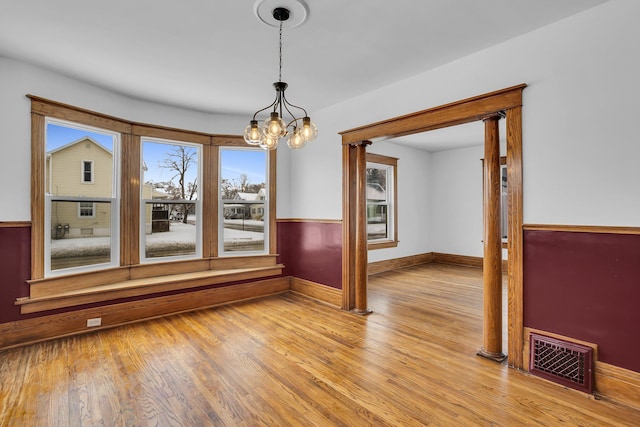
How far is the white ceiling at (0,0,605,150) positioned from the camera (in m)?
2.23

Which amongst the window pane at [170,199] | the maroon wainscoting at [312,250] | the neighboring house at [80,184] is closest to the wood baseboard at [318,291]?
the maroon wainscoting at [312,250]

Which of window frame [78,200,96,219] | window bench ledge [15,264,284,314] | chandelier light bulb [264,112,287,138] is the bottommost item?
window bench ledge [15,264,284,314]

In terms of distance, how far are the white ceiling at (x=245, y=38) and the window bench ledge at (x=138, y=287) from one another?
239 cm

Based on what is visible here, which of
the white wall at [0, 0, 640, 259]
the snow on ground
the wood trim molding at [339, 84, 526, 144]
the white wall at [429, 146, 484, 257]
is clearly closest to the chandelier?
the white wall at [0, 0, 640, 259]

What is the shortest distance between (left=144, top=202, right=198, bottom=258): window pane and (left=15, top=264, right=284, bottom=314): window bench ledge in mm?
364

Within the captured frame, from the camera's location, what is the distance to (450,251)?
7.29m

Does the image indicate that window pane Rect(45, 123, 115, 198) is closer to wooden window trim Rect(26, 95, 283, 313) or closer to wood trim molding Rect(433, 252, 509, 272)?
wooden window trim Rect(26, 95, 283, 313)

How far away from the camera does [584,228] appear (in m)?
2.27

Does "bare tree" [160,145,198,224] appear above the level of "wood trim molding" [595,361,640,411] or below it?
above

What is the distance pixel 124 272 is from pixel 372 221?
4.52 meters

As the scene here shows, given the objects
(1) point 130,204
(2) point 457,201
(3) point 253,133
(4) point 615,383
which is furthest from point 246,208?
(2) point 457,201

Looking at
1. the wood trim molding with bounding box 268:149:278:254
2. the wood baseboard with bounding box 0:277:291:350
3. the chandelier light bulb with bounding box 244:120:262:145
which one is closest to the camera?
the chandelier light bulb with bounding box 244:120:262:145

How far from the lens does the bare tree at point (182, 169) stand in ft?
14.5

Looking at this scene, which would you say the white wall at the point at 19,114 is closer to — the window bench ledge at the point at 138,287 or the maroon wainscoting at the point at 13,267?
the maroon wainscoting at the point at 13,267
